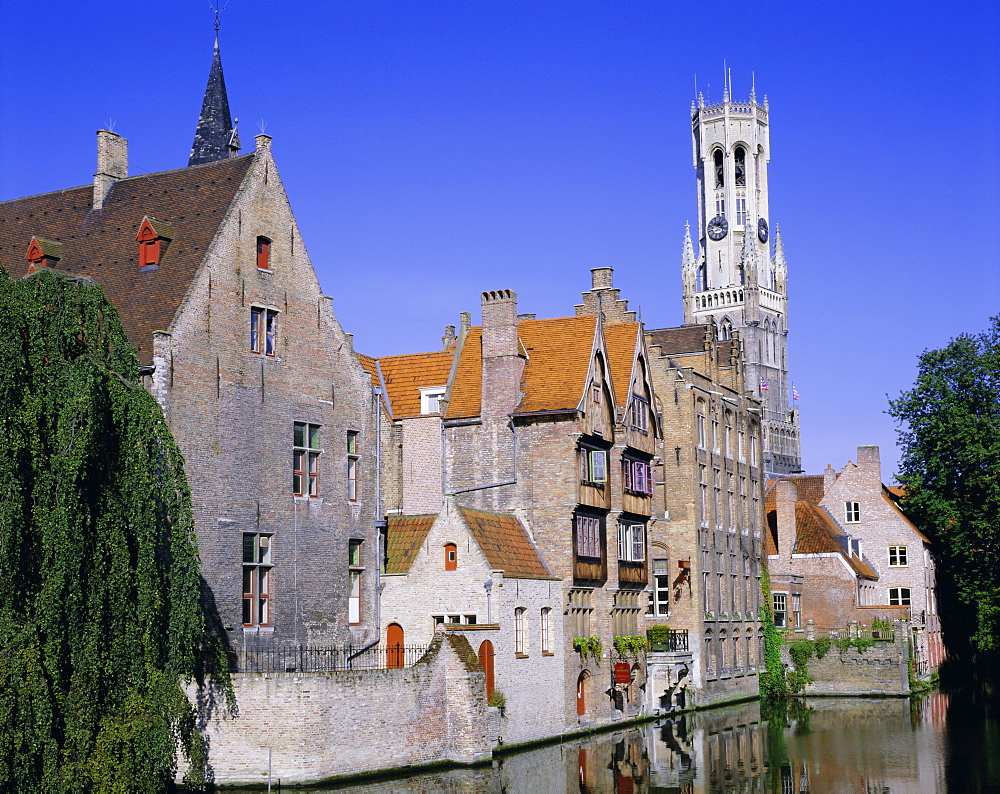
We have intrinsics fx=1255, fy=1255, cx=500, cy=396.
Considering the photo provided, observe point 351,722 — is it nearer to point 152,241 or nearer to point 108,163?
point 152,241

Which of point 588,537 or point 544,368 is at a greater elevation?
point 544,368

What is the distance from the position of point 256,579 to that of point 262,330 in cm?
719

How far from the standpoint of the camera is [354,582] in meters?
39.2

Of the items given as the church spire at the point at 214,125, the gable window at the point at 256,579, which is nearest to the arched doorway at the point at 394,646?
the gable window at the point at 256,579

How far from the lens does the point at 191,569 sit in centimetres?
2623

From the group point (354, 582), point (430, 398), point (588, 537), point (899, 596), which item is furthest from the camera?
point (899, 596)

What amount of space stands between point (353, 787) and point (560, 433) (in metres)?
15.5

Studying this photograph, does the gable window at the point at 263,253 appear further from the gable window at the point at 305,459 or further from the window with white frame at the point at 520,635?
the window with white frame at the point at 520,635

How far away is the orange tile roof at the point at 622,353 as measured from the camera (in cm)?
4697

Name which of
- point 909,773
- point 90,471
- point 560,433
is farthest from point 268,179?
point 909,773

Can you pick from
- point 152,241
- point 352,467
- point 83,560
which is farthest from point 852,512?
point 83,560

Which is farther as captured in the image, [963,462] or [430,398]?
[963,462]

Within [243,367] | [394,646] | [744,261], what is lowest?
[394,646]

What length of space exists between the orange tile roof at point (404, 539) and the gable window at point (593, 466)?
5.71 meters
